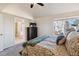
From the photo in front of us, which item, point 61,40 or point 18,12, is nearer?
point 18,12

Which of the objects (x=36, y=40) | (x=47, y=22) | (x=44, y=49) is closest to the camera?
(x=44, y=49)

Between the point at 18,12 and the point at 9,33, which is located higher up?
the point at 18,12

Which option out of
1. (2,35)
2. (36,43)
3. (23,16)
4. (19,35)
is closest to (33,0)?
(23,16)

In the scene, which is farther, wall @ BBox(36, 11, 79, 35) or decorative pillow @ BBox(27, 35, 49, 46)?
decorative pillow @ BBox(27, 35, 49, 46)

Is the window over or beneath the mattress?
over

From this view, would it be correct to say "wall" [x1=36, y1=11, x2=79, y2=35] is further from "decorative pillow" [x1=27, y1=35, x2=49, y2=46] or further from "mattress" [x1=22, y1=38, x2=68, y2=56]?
"mattress" [x1=22, y1=38, x2=68, y2=56]

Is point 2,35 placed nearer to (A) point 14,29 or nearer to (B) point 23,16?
(A) point 14,29

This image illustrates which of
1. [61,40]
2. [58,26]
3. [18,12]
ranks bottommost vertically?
[61,40]

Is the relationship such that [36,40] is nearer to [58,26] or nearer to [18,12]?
[58,26]

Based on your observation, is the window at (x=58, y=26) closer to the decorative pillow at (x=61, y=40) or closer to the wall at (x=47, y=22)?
the wall at (x=47, y=22)

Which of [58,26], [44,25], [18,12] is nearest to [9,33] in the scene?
[18,12]

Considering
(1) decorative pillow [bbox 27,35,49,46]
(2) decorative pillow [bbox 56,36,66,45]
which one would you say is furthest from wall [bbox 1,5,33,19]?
(2) decorative pillow [bbox 56,36,66,45]

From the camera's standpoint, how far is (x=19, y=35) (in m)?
1.65

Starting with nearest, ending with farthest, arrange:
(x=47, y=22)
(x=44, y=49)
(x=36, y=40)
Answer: (x=44, y=49), (x=47, y=22), (x=36, y=40)
